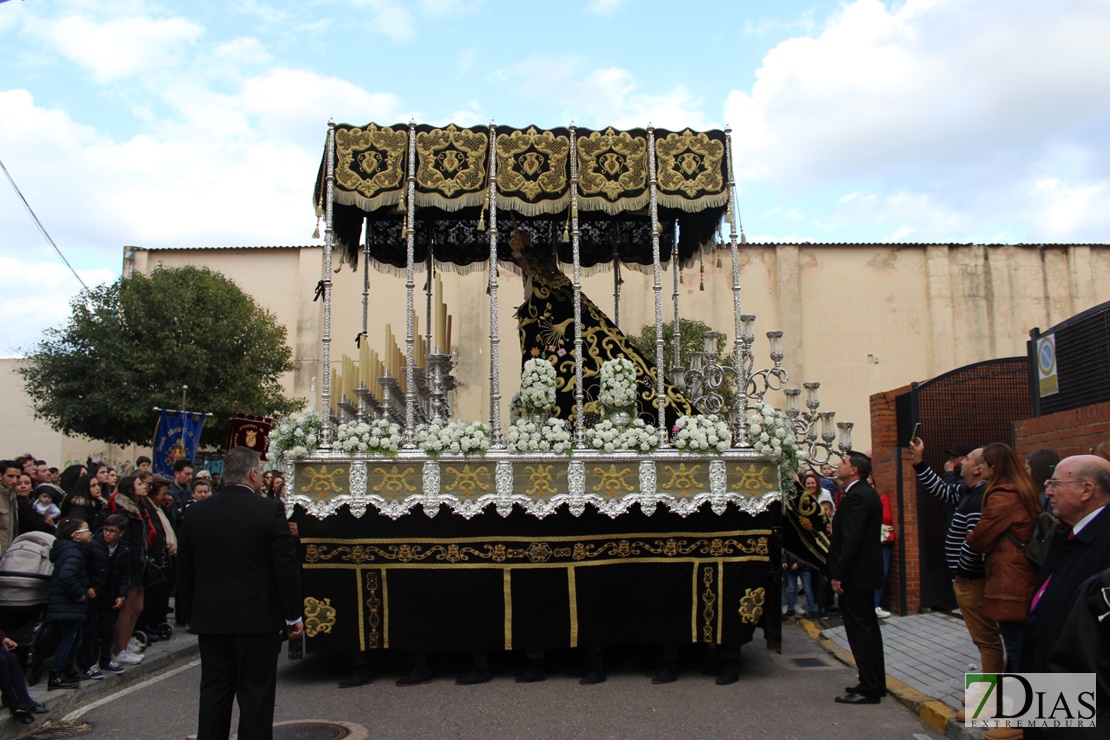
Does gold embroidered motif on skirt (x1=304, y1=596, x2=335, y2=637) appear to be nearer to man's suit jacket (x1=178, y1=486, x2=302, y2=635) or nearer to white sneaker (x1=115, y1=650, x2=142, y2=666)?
white sneaker (x1=115, y1=650, x2=142, y2=666)

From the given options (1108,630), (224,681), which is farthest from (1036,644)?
(224,681)

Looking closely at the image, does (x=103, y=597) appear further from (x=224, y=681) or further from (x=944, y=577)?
(x=944, y=577)

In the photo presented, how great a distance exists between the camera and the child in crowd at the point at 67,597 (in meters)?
7.29

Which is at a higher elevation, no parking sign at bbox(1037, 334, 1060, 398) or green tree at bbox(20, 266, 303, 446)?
green tree at bbox(20, 266, 303, 446)

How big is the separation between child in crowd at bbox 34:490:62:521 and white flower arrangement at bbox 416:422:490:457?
406 cm

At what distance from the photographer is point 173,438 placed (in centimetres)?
1597

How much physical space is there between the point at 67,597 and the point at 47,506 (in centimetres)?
227

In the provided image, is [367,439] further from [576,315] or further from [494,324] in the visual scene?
[576,315]

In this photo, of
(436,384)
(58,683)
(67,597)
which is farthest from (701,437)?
(58,683)

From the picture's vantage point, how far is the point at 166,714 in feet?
22.7

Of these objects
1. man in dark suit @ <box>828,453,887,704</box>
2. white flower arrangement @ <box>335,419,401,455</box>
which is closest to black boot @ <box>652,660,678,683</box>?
man in dark suit @ <box>828,453,887,704</box>

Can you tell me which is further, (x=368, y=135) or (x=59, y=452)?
(x=59, y=452)

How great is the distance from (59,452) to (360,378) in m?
29.4

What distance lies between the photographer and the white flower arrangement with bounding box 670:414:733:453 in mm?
7902
